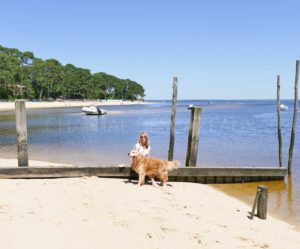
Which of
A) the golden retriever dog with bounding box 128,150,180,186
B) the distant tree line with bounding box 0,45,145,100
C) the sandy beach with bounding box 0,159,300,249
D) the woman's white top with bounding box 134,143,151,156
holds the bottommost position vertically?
the sandy beach with bounding box 0,159,300,249

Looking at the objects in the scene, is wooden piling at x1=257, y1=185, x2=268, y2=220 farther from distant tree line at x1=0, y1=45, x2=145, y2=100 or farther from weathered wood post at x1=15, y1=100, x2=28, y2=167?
distant tree line at x1=0, y1=45, x2=145, y2=100

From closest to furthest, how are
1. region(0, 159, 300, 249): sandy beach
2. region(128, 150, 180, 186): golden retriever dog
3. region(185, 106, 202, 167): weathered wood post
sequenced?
region(0, 159, 300, 249): sandy beach < region(128, 150, 180, 186): golden retriever dog < region(185, 106, 202, 167): weathered wood post

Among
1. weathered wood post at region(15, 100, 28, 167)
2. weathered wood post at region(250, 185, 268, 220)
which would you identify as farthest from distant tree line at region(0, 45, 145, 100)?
weathered wood post at region(250, 185, 268, 220)

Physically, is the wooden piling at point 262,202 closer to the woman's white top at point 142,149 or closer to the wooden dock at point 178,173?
the wooden dock at point 178,173

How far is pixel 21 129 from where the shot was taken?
9812 millimetres

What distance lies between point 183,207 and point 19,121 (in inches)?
200

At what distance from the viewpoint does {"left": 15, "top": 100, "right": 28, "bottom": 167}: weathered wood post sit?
9711 mm

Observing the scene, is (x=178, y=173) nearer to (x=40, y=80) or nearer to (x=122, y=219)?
(x=122, y=219)

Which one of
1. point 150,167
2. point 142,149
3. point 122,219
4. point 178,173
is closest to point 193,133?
point 178,173

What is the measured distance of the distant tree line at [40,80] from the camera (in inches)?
3401

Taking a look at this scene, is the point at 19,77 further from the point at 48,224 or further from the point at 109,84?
the point at 48,224

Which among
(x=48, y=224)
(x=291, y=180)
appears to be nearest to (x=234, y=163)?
(x=291, y=180)

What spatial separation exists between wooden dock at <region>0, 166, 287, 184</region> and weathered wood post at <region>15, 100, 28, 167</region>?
444 millimetres

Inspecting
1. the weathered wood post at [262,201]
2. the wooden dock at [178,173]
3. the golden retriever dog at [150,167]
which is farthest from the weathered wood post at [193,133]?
the weathered wood post at [262,201]
